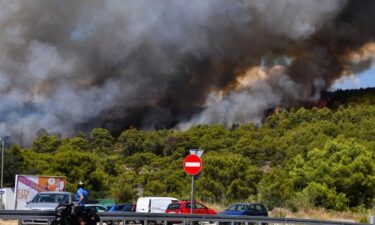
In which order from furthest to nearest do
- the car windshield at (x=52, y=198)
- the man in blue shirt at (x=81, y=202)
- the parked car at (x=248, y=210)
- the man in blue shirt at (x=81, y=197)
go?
the parked car at (x=248, y=210) → the car windshield at (x=52, y=198) → the man in blue shirt at (x=81, y=197) → the man in blue shirt at (x=81, y=202)

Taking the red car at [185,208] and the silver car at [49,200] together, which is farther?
the red car at [185,208]

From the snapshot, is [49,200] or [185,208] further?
[185,208]

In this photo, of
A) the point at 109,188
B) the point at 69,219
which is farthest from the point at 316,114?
the point at 69,219

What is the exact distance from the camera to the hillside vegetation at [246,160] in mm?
63625

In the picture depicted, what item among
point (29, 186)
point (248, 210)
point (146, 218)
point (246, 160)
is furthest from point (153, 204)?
point (246, 160)

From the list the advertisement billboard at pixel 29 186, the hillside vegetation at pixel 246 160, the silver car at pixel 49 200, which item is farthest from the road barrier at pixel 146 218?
the advertisement billboard at pixel 29 186

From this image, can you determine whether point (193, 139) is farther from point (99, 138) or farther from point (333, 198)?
point (333, 198)

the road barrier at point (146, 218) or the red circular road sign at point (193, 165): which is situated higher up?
the red circular road sign at point (193, 165)

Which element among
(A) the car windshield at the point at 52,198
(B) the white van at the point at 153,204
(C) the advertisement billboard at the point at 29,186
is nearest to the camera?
(A) the car windshield at the point at 52,198

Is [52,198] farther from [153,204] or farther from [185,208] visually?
[153,204]

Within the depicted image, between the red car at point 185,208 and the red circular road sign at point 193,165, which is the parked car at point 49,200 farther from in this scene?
the red car at point 185,208

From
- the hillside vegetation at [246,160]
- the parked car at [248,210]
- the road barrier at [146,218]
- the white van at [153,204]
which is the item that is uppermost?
the hillside vegetation at [246,160]

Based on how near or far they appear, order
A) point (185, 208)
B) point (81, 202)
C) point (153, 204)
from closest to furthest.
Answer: point (81, 202) < point (185, 208) < point (153, 204)

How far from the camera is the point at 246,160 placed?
275ft
